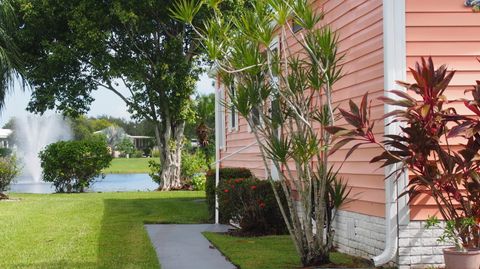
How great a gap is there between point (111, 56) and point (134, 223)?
34.9ft

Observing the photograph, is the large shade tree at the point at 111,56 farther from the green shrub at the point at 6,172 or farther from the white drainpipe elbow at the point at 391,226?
the white drainpipe elbow at the point at 391,226

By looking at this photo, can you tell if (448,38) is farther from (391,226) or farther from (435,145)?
(391,226)

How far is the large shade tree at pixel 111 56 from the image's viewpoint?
19.1m

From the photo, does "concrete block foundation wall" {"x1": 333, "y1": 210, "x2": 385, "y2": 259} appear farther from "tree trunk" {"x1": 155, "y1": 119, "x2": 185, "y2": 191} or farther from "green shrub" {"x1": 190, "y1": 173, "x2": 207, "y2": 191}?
"tree trunk" {"x1": 155, "y1": 119, "x2": 185, "y2": 191}

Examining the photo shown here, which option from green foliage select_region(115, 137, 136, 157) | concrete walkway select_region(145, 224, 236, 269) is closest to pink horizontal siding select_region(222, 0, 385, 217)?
concrete walkway select_region(145, 224, 236, 269)

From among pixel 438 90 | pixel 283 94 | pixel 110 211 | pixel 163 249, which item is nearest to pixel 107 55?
pixel 110 211

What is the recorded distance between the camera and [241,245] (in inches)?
309

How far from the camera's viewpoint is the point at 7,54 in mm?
16812

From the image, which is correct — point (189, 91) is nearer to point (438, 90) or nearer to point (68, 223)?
point (68, 223)

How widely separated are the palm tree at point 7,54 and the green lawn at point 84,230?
3.65 meters

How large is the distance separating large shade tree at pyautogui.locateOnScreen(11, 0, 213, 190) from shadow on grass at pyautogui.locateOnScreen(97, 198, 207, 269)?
5.32 meters

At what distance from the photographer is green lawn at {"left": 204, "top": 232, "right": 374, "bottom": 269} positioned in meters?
6.39

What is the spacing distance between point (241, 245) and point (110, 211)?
580 centimetres

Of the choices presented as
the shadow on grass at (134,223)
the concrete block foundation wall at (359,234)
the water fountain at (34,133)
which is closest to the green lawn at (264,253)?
the concrete block foundation wall at (359,234)
